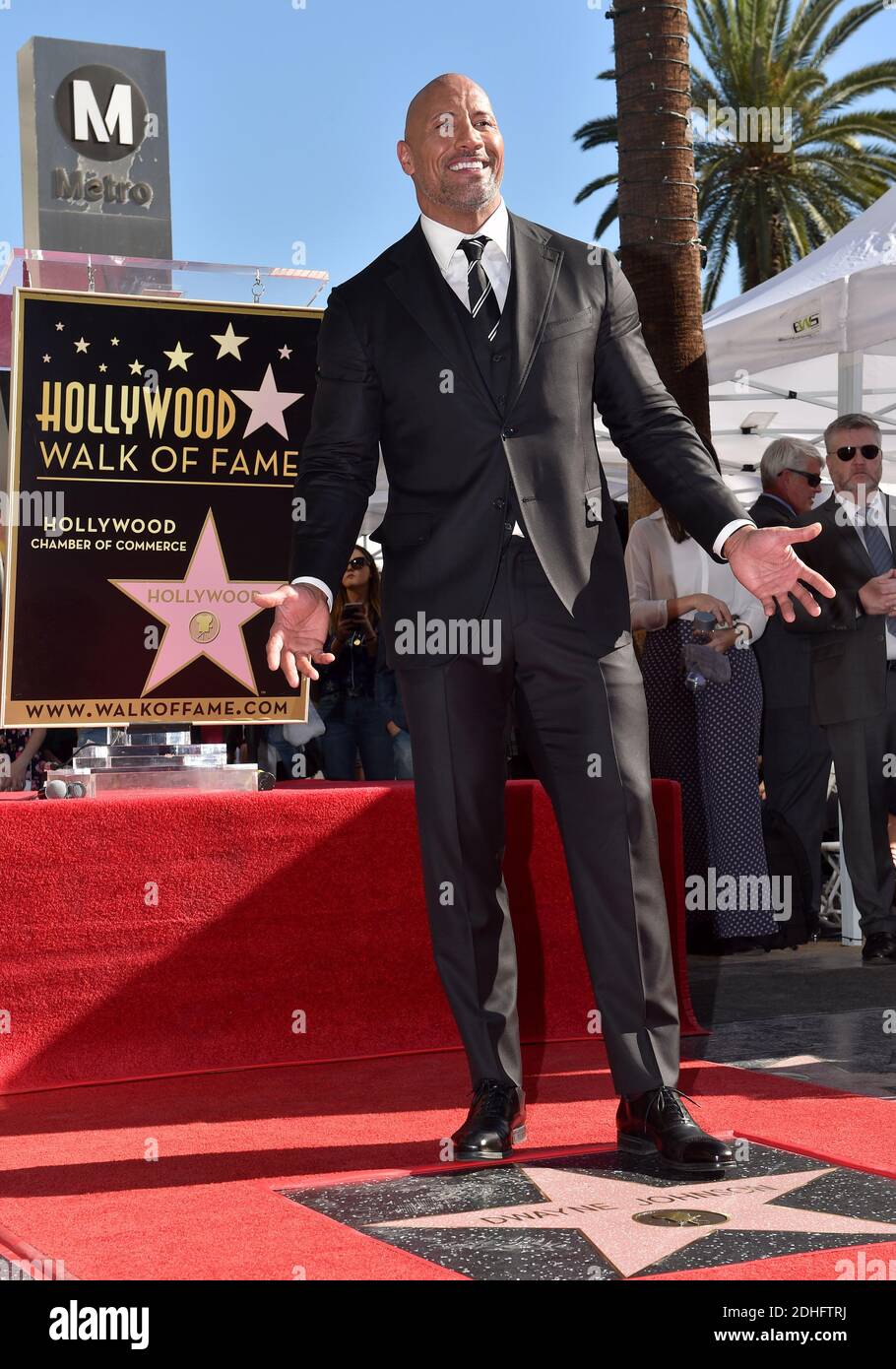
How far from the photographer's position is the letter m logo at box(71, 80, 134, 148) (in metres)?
4.71

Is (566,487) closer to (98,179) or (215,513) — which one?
(215,513)

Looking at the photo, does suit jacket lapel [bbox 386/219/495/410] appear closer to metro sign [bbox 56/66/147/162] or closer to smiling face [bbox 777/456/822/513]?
metro sign [bbox 56/66/147/162]

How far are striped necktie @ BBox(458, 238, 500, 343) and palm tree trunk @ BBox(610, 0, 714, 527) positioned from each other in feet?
13.1

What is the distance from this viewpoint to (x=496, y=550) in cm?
329

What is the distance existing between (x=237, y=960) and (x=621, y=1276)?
2.13 meters

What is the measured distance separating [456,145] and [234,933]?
2165 mm

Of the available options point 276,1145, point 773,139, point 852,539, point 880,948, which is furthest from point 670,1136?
point 773,139

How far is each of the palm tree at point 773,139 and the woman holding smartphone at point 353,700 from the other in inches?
583

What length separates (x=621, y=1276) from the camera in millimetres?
2467

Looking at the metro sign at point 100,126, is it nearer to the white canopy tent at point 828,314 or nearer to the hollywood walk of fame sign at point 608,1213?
the hollywood walk of fame sign at point 608,1213

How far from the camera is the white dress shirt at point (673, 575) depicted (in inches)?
265

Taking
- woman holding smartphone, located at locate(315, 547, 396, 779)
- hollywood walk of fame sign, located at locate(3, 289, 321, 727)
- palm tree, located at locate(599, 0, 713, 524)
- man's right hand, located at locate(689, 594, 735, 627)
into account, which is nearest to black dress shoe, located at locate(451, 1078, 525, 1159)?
hollywood walk of fame sign, located at locate(3, 289, 321, 727)

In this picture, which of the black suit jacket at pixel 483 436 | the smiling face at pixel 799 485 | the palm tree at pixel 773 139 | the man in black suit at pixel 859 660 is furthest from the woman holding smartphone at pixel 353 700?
the palm tree at pixel 773 139

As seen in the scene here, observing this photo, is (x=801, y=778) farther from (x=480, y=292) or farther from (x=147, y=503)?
(x=480, y=292)
